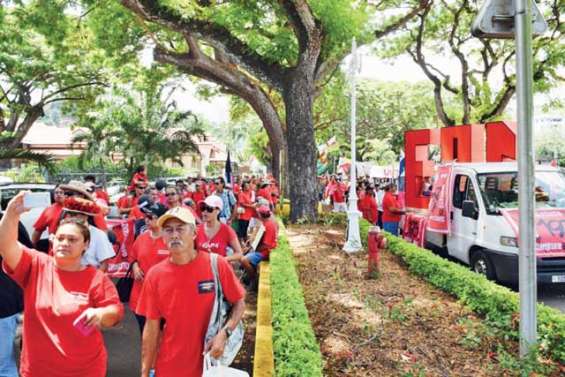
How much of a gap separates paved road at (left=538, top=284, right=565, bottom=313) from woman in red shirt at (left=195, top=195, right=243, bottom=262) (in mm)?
4857

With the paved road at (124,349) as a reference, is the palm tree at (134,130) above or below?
above

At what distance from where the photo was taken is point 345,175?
35.6m

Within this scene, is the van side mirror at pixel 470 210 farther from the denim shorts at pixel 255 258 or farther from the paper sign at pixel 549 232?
the denim shorts at pixel 255 258

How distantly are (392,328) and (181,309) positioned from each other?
3293 millimetres

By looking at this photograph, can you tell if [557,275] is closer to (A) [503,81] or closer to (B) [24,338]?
(B) [24,338]

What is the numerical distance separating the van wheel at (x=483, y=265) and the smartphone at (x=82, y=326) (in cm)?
647

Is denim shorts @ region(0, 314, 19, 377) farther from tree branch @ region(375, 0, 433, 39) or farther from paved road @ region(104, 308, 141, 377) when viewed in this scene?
tree branch @ region(375, 0, 433, 39)

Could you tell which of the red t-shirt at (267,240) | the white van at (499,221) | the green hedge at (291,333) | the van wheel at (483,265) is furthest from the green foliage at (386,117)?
the green hedge at (291,333)

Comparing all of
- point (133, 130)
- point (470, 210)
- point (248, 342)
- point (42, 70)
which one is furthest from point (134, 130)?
point (248, 342)

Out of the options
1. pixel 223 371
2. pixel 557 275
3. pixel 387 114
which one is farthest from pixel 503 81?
pixel 387 114

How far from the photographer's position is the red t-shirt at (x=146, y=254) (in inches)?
187

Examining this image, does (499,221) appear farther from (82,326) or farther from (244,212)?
(82,326)

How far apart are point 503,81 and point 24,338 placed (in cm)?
2082

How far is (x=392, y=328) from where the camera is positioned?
5.73 m
